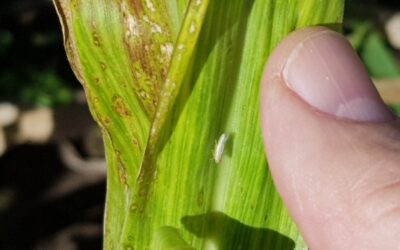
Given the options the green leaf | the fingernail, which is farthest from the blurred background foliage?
the fingernail

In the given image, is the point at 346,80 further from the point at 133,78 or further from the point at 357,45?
the point at 357,45

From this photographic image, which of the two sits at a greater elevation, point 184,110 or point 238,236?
point 184,110

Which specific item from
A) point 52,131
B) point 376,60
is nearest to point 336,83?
point 376,60

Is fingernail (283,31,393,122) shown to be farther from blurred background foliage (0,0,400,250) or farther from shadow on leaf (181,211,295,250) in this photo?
blurred background foliage (0,0,400,250)

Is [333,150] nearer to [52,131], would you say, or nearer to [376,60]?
[376,60]

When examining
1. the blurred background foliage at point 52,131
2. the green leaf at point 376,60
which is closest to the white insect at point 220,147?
the blurred background foliage at point 52,131

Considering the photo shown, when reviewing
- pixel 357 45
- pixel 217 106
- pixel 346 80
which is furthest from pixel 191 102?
pixel 357 45
